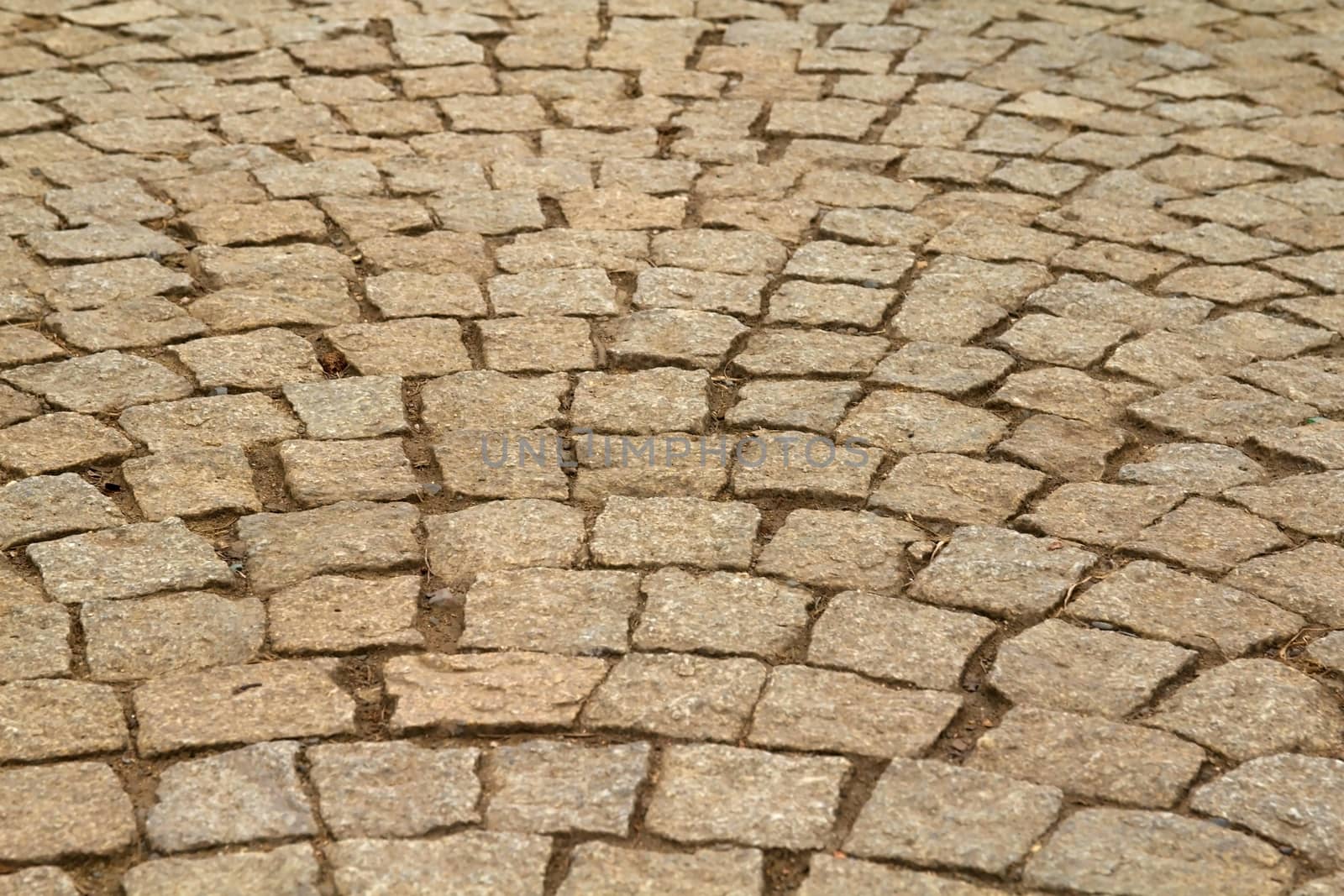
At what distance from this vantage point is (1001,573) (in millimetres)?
3713

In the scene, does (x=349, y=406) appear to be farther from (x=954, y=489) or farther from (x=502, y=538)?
(x=954, y=489)

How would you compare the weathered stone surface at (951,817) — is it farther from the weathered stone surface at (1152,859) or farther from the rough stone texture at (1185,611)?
the rough stone texture at (1185,611)

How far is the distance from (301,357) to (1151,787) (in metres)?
2.55

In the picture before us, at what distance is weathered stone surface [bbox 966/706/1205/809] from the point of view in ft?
10.1

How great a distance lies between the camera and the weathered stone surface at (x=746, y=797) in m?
2.95

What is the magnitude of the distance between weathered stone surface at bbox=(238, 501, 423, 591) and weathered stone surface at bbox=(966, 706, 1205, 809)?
134cm

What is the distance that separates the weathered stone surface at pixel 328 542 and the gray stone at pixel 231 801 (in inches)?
A: 23.6

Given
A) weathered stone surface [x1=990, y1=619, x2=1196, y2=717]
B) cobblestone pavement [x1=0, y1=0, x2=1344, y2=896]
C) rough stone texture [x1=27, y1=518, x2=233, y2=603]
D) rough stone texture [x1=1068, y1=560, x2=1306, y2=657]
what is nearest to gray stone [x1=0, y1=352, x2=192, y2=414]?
cobblestone pavement [x1=0, y1=0, x2=1344, y2=896]

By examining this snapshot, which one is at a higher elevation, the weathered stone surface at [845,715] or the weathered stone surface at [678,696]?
the weathered stone surface at [678,696]

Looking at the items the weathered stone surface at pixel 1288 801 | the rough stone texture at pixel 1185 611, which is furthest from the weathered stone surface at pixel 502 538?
the weathered stone surface at pixel 1288 801

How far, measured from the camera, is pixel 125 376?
446 cm

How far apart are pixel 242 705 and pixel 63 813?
40cm

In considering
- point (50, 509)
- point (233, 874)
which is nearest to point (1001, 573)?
point (233, 874)

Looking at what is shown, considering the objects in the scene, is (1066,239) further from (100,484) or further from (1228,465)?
(100,484)
